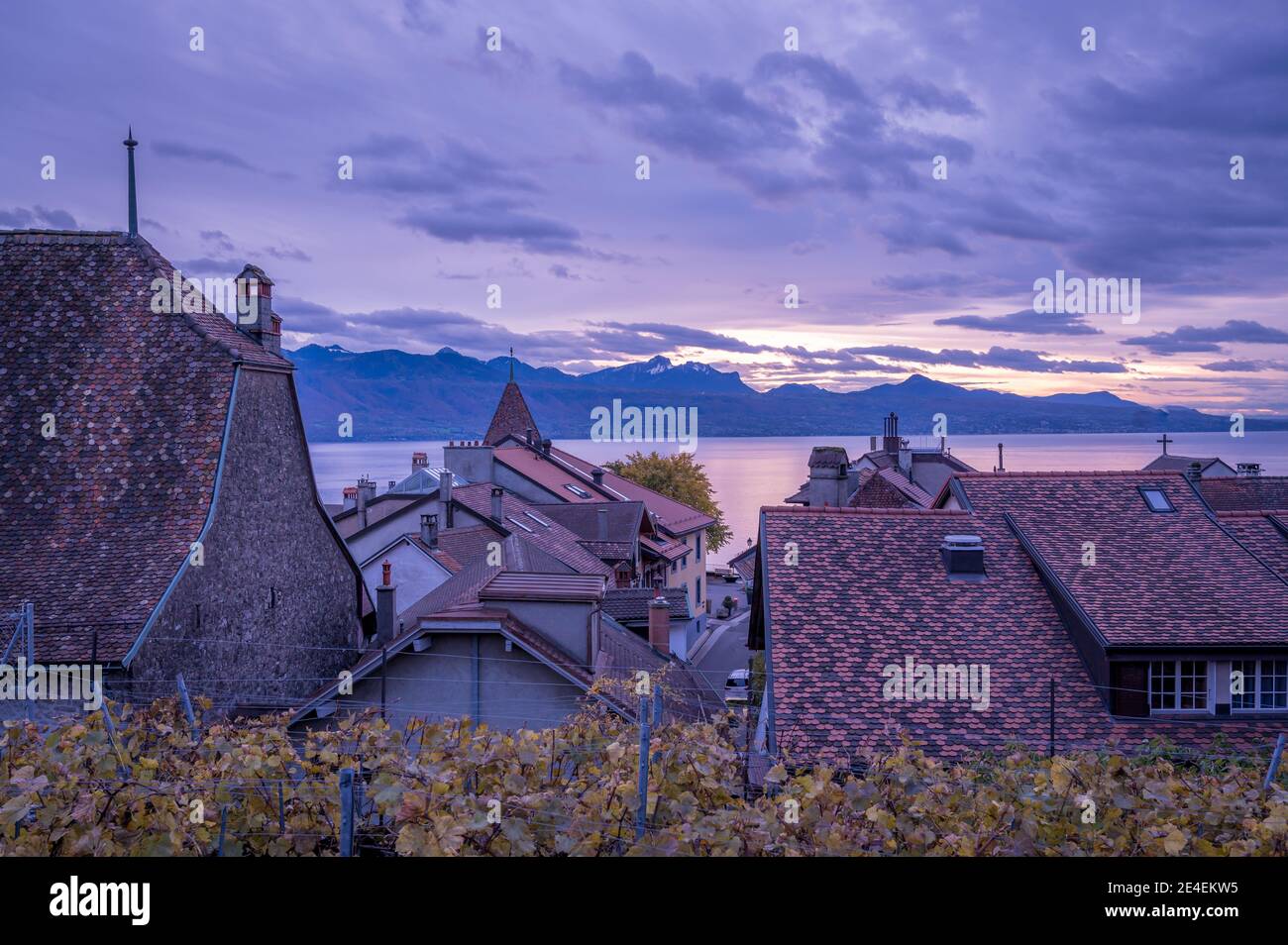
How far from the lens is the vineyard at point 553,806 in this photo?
595 cm

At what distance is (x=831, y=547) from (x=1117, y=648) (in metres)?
5.45

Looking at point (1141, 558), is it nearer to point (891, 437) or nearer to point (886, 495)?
point (886, 495)

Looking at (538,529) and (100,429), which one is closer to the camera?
(100,429)

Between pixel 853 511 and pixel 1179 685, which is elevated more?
pixel 853 511

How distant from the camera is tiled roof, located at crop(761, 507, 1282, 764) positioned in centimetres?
1655

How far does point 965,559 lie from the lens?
65.6ft

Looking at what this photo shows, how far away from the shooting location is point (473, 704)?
17922mm

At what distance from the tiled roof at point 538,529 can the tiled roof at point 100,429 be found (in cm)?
1832

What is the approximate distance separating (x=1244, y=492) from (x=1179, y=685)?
128 feet

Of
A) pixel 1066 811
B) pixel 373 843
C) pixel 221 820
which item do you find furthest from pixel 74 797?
Answer: pixel 1066 811

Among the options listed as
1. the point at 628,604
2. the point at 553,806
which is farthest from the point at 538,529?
the point at 553,806

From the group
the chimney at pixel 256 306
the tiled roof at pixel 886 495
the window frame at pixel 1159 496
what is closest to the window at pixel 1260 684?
the window frame at pixel 1159 496

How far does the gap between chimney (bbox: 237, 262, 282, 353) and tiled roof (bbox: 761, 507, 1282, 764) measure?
36.9 ft

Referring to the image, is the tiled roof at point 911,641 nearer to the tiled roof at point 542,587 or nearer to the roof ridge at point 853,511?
the roof ridge at point 853,511
